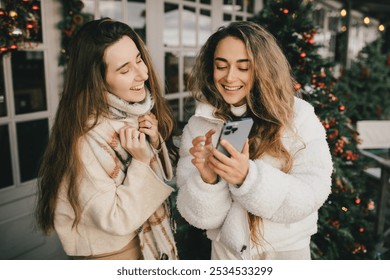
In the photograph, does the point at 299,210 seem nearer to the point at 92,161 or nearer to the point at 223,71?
the point at 223,71

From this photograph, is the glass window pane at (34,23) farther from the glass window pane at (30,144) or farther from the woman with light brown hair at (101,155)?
the woman with light brown hair at (101,155)

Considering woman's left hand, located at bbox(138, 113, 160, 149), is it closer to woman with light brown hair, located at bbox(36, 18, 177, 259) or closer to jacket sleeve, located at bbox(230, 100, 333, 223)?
woman with light brown hair, located at bbox(36, 18, 177, 259)

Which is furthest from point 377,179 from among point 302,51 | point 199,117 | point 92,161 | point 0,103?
point 0,103

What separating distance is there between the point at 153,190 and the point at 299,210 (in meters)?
0.48

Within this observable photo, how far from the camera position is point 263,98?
1.24 m

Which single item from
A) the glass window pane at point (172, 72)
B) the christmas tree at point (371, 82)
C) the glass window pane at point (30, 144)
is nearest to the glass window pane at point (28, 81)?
the glass window pane at point (30, 144)

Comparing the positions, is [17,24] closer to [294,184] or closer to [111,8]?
[111,8]

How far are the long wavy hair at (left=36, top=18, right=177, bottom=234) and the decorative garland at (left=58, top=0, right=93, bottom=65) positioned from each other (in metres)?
1.24

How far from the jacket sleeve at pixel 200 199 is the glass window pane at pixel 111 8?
→ 1846 millimetres

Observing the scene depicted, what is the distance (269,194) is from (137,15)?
241cm

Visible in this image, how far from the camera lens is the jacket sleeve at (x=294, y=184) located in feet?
3.41

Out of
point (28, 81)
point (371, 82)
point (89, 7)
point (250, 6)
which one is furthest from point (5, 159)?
point (371, 82)

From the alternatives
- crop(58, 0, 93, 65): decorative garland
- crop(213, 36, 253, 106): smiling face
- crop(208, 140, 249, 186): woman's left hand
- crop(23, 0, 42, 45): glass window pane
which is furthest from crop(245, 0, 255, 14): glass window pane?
crop(208, 140, 249, 186): woman's left hand

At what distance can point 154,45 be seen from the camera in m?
3.18
